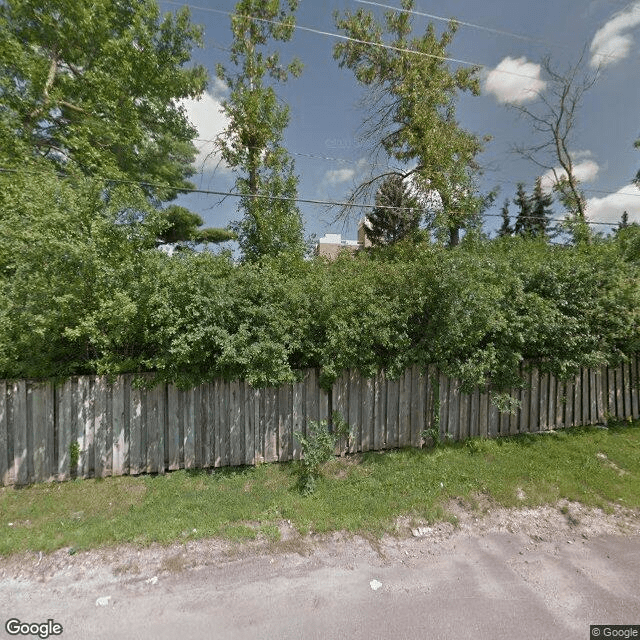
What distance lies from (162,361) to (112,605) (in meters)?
2.73

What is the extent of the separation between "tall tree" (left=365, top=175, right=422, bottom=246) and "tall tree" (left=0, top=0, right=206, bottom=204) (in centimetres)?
820

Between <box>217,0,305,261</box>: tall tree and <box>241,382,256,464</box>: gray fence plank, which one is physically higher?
<box>217,0,305,261</box>: tall tree

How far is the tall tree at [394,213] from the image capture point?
11903mm

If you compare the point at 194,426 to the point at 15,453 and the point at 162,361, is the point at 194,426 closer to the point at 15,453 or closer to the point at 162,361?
the point at 162,361

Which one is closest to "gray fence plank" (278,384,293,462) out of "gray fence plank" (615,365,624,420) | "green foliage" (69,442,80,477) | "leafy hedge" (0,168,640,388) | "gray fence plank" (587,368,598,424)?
"leafy hedge" (0,168,640,388)

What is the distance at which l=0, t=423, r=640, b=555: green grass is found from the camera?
3.65 meters

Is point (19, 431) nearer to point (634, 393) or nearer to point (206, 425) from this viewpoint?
point (206, 425)

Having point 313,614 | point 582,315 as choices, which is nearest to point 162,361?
point 313,614

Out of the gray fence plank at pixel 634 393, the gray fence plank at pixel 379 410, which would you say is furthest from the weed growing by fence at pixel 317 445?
the gray fence plank at pixel 634 393

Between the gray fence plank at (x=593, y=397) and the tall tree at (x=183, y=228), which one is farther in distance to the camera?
the tall tree at (x=183, y=228)

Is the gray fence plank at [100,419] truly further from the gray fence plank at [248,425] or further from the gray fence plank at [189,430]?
the gray fence plank at [248,425]

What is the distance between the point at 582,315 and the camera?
5.62 meters

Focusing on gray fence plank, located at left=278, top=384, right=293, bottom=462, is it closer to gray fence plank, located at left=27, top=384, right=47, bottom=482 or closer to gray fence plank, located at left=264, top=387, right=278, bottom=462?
→ gray fence plank, located at left=264, top=387, right=278, bottom=462

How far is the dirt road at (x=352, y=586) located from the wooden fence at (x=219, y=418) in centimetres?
161
